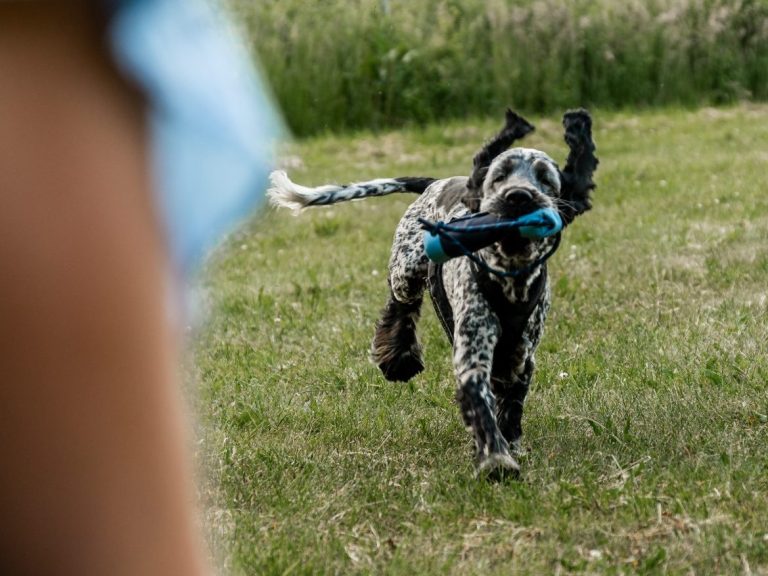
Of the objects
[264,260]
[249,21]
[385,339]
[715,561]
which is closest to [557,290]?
[385,339]

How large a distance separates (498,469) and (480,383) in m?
0.32

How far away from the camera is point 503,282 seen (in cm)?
432

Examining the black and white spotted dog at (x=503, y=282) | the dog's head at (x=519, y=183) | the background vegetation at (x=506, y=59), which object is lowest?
the background vegetation at (x=506, y=59)

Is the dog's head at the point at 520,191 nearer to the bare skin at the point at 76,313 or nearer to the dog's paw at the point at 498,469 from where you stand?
the dog's paw at the point at 498,469

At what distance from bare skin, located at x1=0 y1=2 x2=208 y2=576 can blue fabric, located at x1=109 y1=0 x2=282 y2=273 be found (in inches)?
1.1

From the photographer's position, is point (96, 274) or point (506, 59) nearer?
point (96, 274)

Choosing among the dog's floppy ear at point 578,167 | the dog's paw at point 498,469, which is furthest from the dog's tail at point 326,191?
the dog's paw at point 498,469

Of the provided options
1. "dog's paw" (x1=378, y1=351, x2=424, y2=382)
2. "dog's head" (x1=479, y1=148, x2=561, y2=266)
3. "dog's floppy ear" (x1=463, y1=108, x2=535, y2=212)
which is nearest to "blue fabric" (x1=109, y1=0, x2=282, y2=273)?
"dog's head" (x1=479, y1=148, x2=561, y2=266)

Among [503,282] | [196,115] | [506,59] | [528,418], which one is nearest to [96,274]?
[196,115]

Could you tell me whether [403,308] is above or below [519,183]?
below

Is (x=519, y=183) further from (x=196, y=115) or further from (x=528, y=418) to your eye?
(x=196, y=115)

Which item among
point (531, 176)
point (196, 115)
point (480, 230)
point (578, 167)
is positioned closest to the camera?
point (196, 115)

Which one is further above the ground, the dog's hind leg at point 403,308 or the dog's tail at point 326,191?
the dog's tail at point 326,191

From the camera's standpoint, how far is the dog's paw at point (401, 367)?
5.55 meters
